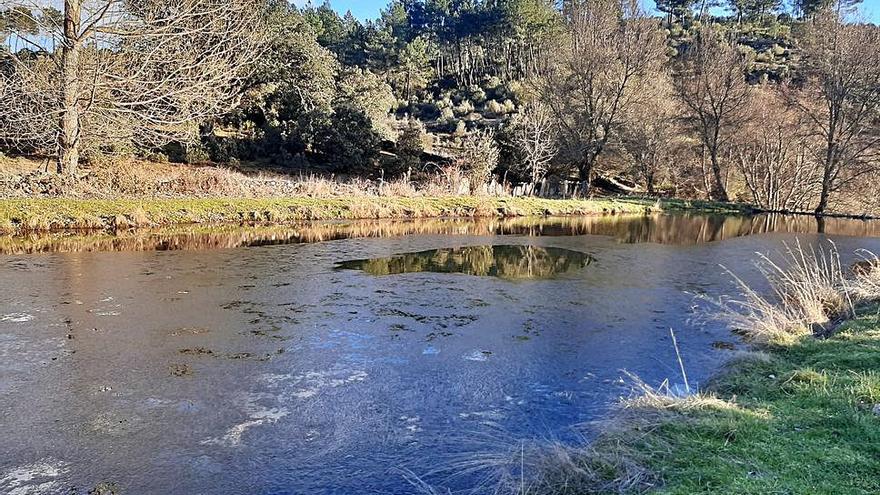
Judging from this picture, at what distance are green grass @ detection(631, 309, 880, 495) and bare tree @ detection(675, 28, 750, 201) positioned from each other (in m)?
29.1

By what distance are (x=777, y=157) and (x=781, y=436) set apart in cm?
3035

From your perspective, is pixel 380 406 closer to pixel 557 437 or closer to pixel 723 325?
pixel 557 437

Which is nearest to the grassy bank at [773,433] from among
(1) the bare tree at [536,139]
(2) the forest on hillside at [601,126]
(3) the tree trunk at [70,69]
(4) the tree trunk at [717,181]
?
(3) the tree trunk at [70,69]

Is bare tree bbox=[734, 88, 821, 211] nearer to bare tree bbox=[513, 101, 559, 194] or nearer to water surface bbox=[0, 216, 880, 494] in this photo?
bare tree bbox=[513, 101, 559, 194]

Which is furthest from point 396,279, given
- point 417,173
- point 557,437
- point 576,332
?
point 417,173

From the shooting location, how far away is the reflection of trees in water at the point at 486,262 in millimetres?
10891

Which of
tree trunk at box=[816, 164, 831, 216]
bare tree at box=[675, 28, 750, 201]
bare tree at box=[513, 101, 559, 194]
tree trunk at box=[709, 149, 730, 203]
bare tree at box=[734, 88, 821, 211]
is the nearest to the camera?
tree trunk at box=[816, 164, 831, 216]

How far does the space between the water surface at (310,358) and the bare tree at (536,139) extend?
17083 millimetres

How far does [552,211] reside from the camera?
24.8 meters

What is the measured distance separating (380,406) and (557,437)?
1.42 meters

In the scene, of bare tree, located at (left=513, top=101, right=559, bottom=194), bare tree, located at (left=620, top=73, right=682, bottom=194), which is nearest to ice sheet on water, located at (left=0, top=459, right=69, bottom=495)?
bare tree, located at (left=513, top=101, right=559, bottom=194)

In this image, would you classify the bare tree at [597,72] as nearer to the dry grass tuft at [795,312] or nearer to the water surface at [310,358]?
the water surface at [310,358]

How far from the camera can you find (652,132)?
32312 millimetres

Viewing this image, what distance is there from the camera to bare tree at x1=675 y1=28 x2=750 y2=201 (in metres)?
30.9
